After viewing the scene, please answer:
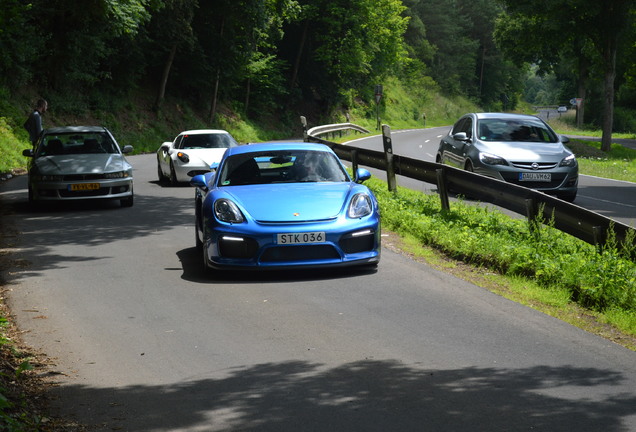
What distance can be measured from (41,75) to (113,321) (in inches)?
1223

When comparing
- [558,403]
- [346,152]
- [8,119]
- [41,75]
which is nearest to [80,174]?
[346,152]

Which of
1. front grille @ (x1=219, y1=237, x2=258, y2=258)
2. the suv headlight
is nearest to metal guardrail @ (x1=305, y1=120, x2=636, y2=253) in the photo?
front grille @ (x1=219, y1=237, x2=258, y2=258)

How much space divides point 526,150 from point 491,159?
745 mm

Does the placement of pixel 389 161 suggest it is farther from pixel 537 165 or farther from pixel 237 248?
pixel 237 248

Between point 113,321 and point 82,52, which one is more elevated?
point 82,52

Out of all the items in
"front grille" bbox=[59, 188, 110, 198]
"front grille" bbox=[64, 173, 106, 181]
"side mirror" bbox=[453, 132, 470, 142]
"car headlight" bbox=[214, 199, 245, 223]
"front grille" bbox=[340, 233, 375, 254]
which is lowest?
"front grille" bbox=[59, 188, 110, 198]

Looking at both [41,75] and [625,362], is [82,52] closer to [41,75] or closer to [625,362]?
[41,75]

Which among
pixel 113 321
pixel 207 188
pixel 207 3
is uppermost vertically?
pixel 207 3

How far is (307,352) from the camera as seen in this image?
6.13 m

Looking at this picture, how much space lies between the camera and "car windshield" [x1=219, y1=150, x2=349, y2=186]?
32.9 feet

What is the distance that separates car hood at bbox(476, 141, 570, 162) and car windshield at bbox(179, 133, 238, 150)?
701cm

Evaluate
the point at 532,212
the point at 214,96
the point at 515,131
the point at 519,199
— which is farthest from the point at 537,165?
the point at 214,96

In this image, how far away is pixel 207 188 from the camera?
33.4ft

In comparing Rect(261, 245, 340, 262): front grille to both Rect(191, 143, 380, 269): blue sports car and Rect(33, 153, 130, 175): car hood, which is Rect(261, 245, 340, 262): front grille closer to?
Rect(191, 143, 380, 269): blue sports car
